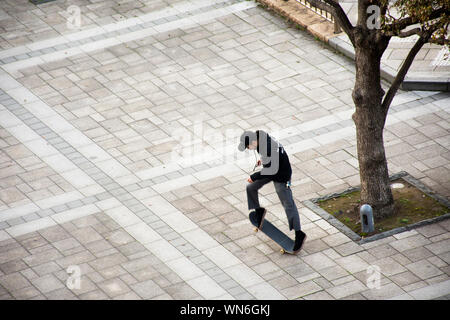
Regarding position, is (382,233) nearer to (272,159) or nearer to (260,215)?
(260,215)

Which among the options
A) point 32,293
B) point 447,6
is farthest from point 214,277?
point 447,6

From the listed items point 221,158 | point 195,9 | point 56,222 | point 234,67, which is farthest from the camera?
point 195,9

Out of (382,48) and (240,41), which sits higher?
(382,48)

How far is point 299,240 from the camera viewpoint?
11125 millimetres

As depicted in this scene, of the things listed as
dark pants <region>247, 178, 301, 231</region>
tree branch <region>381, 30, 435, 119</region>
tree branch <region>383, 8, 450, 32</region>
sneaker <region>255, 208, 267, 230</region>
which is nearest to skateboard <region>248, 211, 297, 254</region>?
sneaker <region>255, 208, 267, 230</region>

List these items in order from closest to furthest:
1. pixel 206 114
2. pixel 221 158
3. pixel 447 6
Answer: pixel 447 6, pixel 221 158, pixel 206 114

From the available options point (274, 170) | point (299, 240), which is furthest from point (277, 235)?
point (274, 170)

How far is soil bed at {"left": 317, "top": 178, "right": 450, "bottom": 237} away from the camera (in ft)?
38.2

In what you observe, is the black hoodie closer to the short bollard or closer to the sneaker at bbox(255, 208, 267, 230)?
the sneaker at bbox(255, 208, 267, 230)

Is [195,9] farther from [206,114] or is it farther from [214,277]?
[214,277]

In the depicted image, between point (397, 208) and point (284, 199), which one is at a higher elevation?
point (284, 199)

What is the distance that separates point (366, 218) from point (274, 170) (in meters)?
1.55

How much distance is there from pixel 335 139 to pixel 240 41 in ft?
13.3
